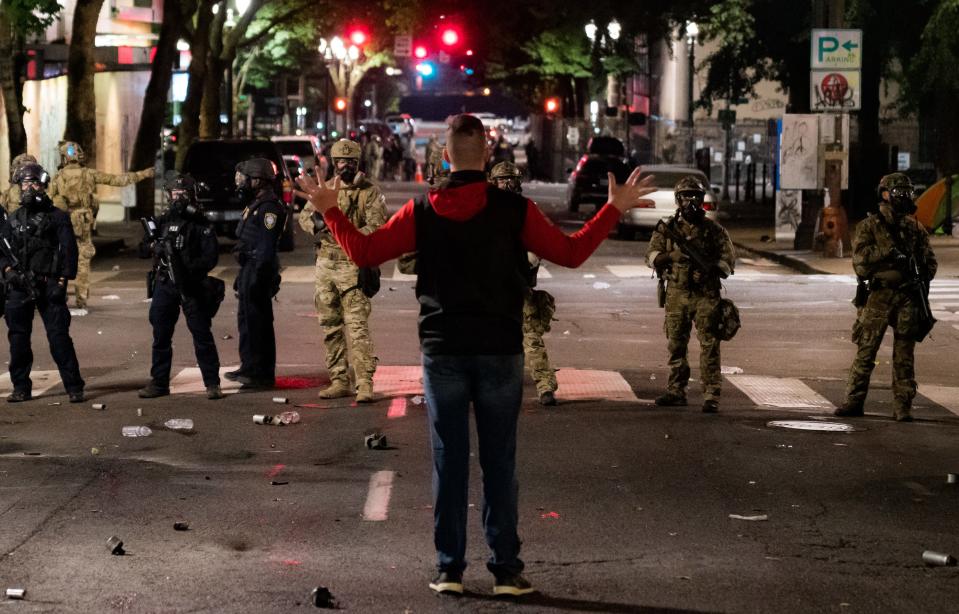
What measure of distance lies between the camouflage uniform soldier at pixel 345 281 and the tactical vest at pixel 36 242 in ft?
6.21

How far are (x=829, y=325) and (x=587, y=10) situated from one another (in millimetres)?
22488

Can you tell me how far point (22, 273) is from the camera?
40.8 feet

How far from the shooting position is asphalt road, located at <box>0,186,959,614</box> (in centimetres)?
687

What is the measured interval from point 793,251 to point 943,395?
1430 cm

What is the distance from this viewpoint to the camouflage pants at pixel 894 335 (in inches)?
453

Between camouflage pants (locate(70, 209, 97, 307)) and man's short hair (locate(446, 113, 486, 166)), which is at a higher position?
man's short hair (locate(446, 113, 486, 166))

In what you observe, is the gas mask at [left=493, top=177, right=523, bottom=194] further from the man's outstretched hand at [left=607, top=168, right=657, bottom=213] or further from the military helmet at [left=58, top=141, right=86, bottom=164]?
the military helmet at [left=58, top=141, right=86, bottom=164]

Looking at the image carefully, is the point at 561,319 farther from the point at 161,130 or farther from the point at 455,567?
the point at 161,130

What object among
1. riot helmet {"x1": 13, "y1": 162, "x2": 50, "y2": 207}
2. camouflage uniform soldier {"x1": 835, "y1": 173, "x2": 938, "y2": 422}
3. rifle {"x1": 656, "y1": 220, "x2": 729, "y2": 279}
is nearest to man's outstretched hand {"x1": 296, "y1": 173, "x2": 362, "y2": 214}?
rifle {"x1": 656, "y1": 220, "x2": 729, "y2": 279}

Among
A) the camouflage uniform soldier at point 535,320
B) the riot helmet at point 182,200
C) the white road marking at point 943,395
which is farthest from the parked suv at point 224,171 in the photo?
the camouflage uniform soldier at point 535,320

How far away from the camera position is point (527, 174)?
64.5 meters

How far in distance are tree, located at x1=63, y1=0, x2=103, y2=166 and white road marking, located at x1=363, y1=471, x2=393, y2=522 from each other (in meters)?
21.2

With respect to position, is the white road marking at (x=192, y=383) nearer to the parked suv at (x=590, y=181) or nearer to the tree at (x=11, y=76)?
the tree at (x=11, y=76)

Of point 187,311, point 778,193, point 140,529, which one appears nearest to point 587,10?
point 778,193
